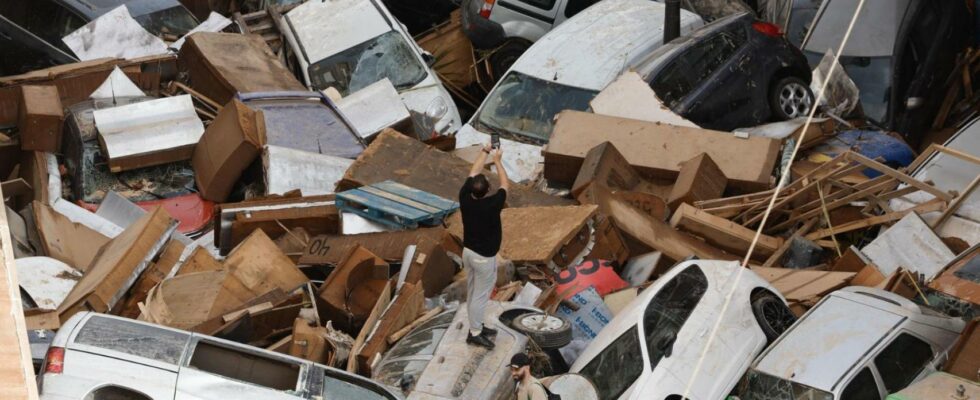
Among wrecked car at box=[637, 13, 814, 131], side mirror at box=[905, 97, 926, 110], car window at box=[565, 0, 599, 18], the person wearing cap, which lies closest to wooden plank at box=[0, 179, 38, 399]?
the person wearing cap

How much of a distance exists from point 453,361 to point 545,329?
0.75m

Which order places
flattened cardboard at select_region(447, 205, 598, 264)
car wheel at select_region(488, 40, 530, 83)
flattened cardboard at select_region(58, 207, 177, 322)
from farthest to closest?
car wheel at select_region(488, 40, 530, 83) < flattened cardboard at select_region(447, 205, 598, 264) < flattened cardboard at select_region(58, 207, 177, 322)

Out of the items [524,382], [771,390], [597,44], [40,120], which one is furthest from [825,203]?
[40,120]

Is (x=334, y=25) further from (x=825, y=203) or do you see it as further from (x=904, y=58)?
(x=825, y=203)

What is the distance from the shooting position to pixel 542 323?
28.8ft

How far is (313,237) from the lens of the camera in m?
10.8

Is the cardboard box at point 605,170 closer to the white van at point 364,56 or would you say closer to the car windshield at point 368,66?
the white van at point 364,56

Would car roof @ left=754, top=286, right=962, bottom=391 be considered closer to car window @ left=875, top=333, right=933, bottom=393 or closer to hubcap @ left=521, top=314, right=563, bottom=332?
car window @ left=875, top=333, right=933, bottom=393

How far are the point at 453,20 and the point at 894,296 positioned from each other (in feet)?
26.7

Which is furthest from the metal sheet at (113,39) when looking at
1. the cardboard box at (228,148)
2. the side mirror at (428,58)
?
the cardboard box at (228,148)

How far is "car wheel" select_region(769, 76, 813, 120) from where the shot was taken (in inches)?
519

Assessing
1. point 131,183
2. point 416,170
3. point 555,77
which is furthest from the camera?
point 555,77

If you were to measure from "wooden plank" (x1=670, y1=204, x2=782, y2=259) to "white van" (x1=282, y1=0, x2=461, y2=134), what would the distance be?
376 cm

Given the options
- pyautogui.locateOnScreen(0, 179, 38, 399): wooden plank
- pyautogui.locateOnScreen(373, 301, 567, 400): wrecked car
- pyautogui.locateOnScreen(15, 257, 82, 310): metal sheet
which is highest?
pyautogui.locateOnScreen(0, 179, 38, 399): wooden plank
